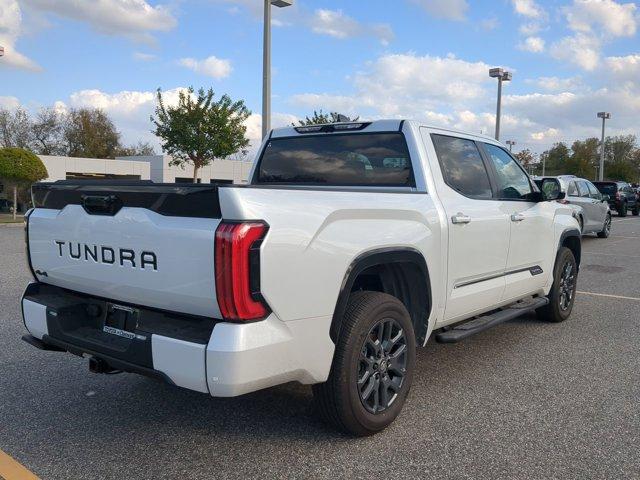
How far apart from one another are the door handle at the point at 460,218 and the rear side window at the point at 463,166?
0.24 metres

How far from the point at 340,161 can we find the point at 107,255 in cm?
204

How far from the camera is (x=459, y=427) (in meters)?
3.54

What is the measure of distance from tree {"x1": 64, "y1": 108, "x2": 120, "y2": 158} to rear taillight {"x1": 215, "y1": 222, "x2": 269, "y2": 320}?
6149 centimetres

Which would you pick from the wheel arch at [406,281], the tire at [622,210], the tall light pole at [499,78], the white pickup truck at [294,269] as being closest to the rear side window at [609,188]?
the tire at [622,210]

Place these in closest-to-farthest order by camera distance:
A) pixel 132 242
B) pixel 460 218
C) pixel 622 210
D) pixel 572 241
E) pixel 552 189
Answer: pixel 132 242
pixel 460 218
pixel 552 189
pixel 572 241
pixel 622 210

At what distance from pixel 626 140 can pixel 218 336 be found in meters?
85.3

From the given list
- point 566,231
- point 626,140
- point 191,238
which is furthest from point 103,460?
point 626,140

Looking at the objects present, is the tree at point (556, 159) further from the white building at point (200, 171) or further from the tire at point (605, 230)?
the tire at point (605, 230)

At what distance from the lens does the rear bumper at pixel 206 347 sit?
2615mm

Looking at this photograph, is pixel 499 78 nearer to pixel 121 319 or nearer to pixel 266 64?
pixel 266 64

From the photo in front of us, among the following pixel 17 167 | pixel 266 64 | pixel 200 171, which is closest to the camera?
pixel 266 64

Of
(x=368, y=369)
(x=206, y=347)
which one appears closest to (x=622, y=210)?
(x=368, y=369)

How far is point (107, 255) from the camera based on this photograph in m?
3.06

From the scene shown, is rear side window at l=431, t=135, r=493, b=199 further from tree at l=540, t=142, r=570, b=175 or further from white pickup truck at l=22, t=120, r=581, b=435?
tree at l=540, t=142, r=570, b=175
